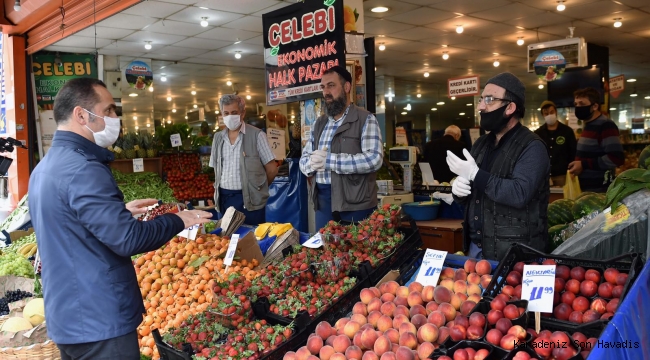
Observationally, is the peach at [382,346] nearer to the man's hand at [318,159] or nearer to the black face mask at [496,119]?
the black face mask at [496,119]

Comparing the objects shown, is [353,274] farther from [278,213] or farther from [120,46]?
[120,46]

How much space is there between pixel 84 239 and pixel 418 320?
134 cm

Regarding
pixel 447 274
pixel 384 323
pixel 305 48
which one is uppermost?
pixel 305 48

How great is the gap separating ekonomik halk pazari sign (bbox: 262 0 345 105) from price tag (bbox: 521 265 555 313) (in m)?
2.90

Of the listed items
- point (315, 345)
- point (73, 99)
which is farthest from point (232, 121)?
point (315, 345)

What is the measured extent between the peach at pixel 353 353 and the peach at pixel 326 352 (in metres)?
0.07

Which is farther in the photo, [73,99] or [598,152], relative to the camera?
[598,152]

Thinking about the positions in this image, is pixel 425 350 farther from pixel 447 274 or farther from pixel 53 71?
pixel 53 71

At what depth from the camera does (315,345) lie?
6.62ft

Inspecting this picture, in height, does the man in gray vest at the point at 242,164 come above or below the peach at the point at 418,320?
above

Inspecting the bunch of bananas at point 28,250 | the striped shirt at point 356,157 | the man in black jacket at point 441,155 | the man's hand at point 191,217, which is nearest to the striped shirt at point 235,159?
the striped shirt at point 356,157

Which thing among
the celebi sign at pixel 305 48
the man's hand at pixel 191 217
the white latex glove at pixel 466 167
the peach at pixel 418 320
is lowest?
the peach at pixel 418 320

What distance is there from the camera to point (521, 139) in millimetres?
2639

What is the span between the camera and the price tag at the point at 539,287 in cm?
186
